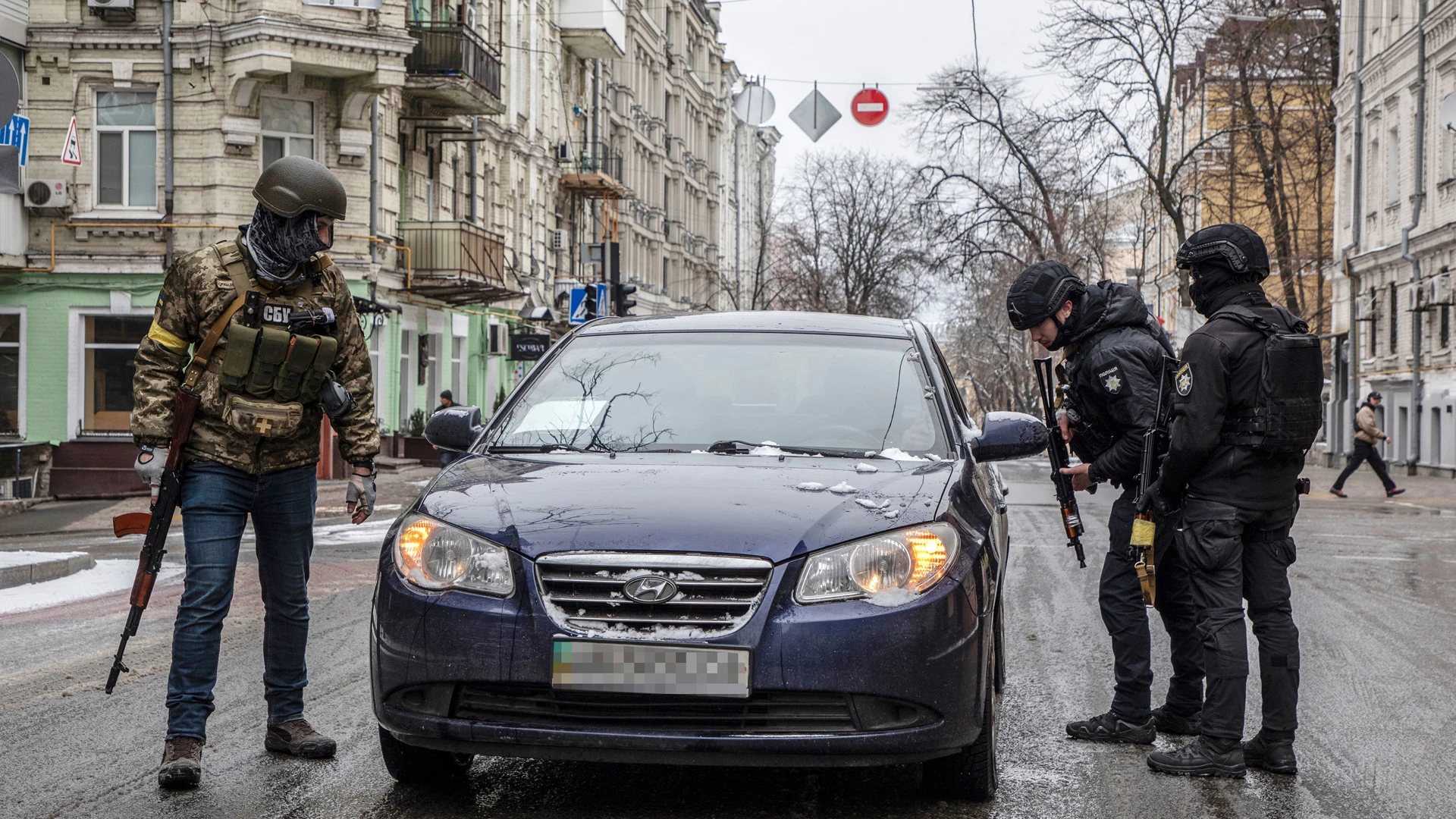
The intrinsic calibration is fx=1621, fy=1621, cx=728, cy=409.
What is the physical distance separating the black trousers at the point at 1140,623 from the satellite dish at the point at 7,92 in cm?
662

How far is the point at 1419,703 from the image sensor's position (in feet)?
22.4

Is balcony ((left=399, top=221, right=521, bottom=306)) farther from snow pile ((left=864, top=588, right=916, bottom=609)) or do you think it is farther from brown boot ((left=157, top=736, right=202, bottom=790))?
snow pile ((left=864, top=588, right=916, bottom=609))

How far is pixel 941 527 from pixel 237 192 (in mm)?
24073

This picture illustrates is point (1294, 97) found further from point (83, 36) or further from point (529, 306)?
point (83, 36)

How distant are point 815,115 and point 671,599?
74.0 feet

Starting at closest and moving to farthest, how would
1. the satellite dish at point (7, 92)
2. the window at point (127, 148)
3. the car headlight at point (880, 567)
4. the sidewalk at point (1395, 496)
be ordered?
the car headlight at point (880, 567)
the satellite dish at point (7, 92)
the sidewalk at point (1395, 496)
the window at point (127, 148)

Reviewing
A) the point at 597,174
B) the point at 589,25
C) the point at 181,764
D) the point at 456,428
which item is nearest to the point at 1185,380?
the point at 456,428

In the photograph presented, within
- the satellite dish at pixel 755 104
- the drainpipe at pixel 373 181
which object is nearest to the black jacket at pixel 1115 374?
the drainpipe at pixel 373 181

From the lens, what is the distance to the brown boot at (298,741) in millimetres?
5379

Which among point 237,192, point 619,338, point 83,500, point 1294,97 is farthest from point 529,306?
point 619,338

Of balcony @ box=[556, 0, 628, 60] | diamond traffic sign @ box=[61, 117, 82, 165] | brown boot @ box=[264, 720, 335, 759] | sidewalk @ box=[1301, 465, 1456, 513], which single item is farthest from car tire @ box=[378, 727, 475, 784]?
balcony @ box=[556, 0, 628, 60]

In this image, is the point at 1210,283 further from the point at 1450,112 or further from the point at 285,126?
the point at 1450,112

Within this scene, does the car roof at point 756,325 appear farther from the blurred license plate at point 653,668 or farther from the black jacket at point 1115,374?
the blurred license plate at point 653,668

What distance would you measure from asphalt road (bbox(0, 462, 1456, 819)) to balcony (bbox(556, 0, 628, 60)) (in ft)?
117
